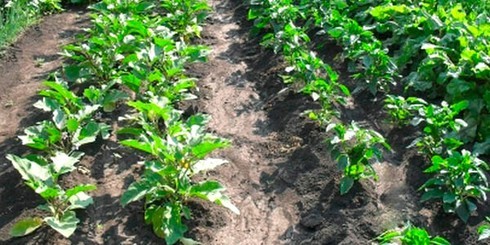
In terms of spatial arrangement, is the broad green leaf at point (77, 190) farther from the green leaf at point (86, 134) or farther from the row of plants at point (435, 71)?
the row of plants at point (435, 71)

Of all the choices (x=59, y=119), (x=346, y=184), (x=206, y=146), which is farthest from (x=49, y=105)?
(x=346, y=184)

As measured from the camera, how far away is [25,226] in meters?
4.09

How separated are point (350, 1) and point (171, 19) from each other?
6.54 feet

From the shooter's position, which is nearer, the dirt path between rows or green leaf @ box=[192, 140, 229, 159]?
green leaf @ box=[192, 140, 229, 159]

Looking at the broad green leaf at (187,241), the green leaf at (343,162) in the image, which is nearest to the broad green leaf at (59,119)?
the broad green leaf at (187,241)

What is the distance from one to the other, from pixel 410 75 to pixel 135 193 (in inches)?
110

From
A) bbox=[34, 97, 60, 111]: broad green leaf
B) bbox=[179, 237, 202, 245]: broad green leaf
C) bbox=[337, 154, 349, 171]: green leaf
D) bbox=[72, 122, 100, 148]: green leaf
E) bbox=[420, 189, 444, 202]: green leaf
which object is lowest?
bbox=[420, 189, 444, 202]: green leaf

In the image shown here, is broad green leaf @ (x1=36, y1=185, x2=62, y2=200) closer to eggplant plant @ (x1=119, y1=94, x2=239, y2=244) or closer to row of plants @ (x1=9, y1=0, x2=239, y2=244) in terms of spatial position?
row of plants @ (x1=9, y1=0, x2=239, y2=244)

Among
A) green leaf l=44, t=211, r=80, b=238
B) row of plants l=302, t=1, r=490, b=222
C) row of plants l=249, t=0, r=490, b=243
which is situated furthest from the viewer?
row of plants l=249, t=0, r=490, b=243

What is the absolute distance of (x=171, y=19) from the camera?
7262mm

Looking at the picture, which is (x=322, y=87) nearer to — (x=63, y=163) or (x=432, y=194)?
(x=432, y=194)

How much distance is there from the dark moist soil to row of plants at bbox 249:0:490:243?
0.13m

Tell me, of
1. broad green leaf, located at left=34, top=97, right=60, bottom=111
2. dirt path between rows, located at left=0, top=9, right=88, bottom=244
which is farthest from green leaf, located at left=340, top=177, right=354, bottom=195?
broad green leaf, located at left=34, top=97, right=60, bottom=111

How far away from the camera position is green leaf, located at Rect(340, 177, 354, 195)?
445 centimetres
